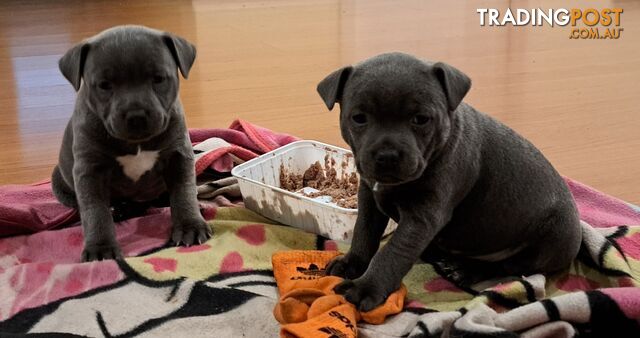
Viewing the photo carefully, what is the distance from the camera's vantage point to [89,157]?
242cm

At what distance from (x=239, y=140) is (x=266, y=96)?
3.38ft

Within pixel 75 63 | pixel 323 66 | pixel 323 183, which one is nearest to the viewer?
pixel 75 63

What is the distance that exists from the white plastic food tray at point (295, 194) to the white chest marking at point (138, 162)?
34 cm

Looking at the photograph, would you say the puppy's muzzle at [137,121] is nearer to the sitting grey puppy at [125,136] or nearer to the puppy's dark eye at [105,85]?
the sitting grey puppy at [125,136]

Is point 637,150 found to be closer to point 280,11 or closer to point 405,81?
point 405,81


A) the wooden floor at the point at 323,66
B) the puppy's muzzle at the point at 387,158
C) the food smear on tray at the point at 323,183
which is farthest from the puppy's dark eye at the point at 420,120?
the wooden floor at the point at 323,66

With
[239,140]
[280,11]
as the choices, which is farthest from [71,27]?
[239,140]

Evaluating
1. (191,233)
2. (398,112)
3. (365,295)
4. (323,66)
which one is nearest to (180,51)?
(191,233)

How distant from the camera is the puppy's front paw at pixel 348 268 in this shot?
2156 mm

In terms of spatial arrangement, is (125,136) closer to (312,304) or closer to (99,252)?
(99,252)

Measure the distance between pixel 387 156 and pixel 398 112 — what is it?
0.12 metres

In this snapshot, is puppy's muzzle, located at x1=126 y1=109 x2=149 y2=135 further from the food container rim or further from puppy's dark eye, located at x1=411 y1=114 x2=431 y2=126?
puppy's dark eye, located at x1=411 y1=114 x2=431 y2=126

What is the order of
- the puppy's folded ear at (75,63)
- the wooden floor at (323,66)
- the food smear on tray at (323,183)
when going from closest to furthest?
1. the puppy's folded ear at (75,63)
2. the food smear on tray at (323,183)
3. the wooden floor at (323,66)

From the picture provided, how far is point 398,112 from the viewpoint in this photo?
6.08ft
